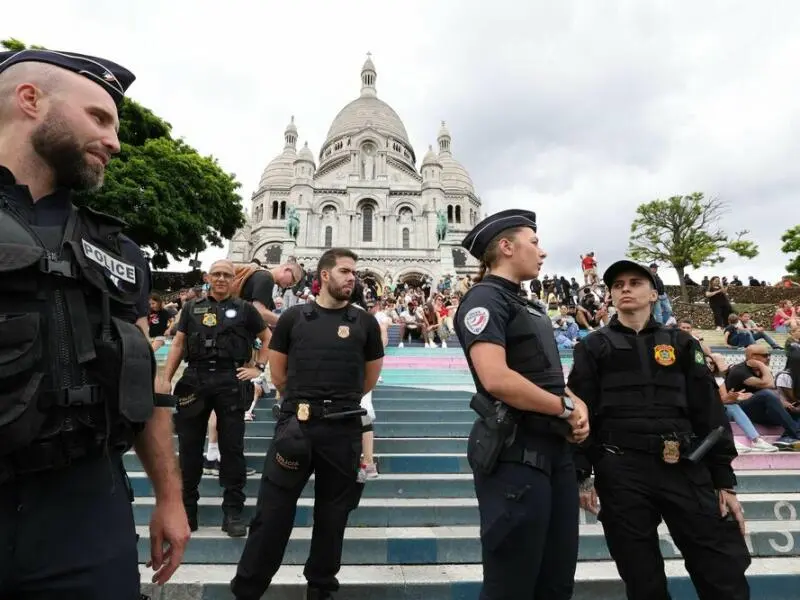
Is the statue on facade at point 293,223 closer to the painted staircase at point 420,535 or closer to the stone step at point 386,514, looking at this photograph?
the painted staircase at point 420,535

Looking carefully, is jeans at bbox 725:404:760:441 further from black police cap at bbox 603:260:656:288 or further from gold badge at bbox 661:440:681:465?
gold badge at bbox 661:440:681:465

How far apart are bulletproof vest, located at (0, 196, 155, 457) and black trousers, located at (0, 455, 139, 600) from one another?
0.42 feet

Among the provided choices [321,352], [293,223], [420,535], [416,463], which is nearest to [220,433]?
[321,352]

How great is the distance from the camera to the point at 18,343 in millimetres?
1109

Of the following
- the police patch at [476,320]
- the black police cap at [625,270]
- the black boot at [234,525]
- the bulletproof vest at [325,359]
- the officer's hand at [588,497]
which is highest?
the black police cap at [625,270]

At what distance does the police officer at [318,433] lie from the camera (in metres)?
Result: 2.60

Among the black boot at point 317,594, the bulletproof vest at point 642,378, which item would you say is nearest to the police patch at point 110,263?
the black boot at point 317,594

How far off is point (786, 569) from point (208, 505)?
441 centimetres

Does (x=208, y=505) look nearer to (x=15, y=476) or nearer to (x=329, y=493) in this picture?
(x=329, y=493)

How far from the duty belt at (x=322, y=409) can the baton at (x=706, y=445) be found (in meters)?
1.78

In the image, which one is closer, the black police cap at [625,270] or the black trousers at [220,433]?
the black police cap at [625,270]

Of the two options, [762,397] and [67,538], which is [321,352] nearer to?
[67,538]

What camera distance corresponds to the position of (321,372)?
2.87 meters

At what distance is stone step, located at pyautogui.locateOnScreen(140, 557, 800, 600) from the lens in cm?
300
